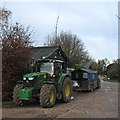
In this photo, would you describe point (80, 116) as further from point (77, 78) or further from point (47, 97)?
point (77, 78)

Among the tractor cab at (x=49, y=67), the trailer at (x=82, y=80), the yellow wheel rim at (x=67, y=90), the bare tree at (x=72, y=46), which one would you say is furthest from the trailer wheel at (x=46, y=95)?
the bare tree at (x=72, y=46)

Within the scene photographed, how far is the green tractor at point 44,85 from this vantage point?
8508mm

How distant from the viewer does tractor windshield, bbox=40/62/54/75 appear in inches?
389

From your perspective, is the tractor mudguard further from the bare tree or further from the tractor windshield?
the bare tree

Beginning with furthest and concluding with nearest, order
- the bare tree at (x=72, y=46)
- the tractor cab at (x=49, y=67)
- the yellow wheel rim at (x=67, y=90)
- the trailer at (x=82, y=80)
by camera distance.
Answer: the bare tree at (x=72, y=46) → the trailer at (x=82, y=80) → the yellow wheel rim at (x=67, y=90) → the tractor cab at (x=49, y=67)

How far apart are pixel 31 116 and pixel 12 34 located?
586 centimetres

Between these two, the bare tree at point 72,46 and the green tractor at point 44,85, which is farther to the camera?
the bare tree at point 72,46

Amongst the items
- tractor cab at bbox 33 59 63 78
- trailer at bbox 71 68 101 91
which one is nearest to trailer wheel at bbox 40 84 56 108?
tractor cab at bbox 33 59 63 78

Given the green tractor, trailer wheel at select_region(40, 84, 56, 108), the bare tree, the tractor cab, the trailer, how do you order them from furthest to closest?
the bare tree < the trailer < the tractor cab < the green tractor < trailer wheel at select_region(40, 84, 56, 108)

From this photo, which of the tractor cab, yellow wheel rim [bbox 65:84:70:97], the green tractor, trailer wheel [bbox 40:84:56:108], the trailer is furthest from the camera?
the trailer

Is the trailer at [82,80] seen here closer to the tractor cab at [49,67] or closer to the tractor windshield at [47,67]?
the tractor cab at [49,67]

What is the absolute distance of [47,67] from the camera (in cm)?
1004

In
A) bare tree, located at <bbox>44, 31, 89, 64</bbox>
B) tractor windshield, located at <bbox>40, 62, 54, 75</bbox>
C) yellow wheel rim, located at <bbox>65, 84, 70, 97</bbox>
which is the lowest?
yellow wheel rim, located at <bbox>65, 84, 70, 97</bbox>

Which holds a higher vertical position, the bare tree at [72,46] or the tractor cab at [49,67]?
the bare tree at [72,46]
